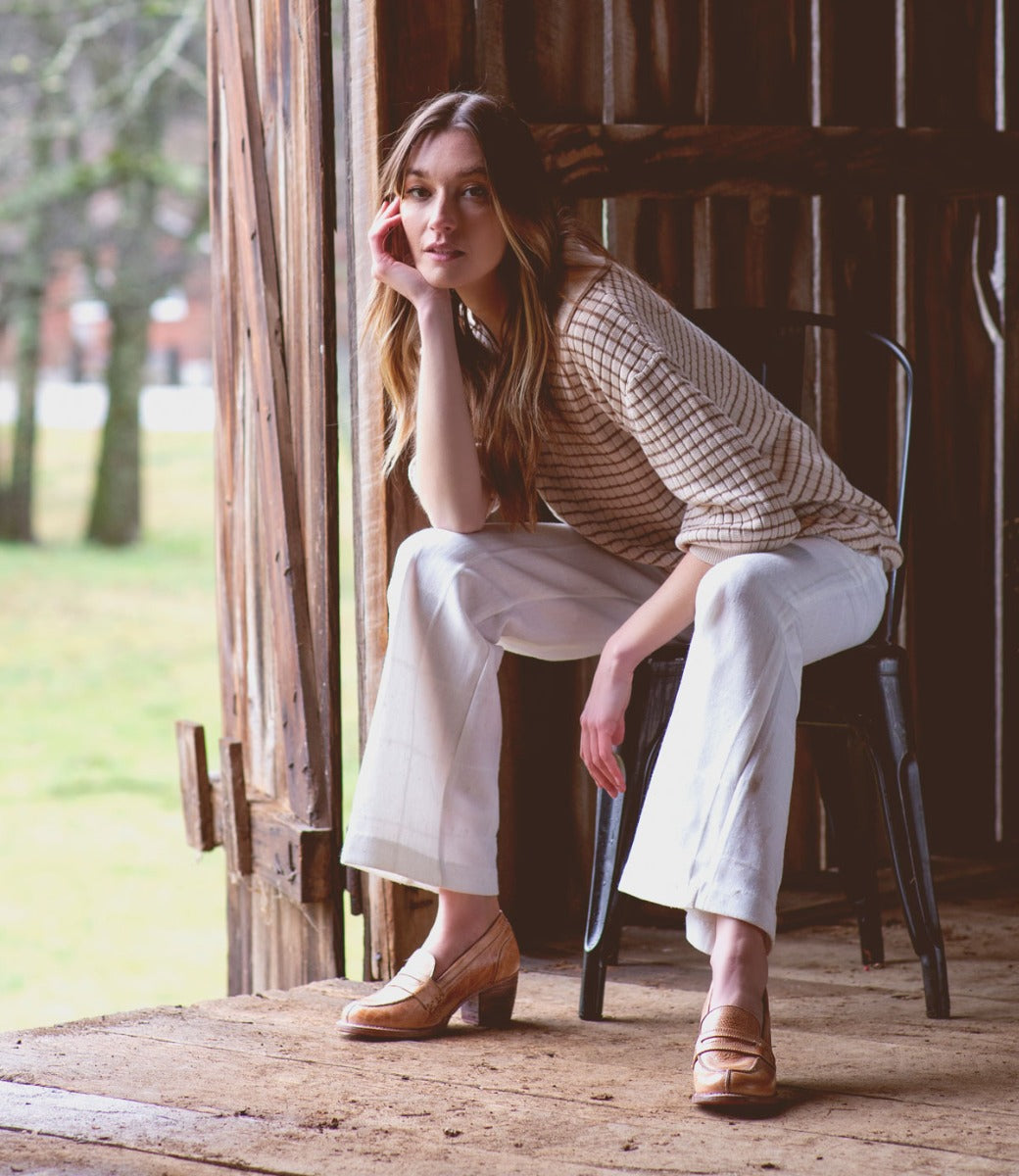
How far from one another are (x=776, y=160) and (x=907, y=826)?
1310mm

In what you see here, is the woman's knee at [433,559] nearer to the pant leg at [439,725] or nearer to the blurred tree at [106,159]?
the pant leg at [439,725]

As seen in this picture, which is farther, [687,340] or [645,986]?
[645,986]

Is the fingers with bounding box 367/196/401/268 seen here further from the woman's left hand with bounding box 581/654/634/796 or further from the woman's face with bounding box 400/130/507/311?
the woman's left hand with bounding box 581/654/634/796

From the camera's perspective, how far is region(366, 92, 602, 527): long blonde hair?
7.11 feet

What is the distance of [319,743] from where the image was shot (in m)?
2.87

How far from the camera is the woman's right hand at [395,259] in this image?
2258 millimetres

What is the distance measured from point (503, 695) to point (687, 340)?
0.89 metres

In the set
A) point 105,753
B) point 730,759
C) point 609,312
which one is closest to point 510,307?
point 609,312

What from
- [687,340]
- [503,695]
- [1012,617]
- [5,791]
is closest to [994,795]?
[1012,617]

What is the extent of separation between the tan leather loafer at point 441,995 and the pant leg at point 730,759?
0.33 metres

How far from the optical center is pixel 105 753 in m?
9.72

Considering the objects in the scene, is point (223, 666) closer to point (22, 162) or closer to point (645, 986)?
point (645, 986)

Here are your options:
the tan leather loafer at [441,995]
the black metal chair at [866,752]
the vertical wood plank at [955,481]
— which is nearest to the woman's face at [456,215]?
the black metal chair at [866,752]

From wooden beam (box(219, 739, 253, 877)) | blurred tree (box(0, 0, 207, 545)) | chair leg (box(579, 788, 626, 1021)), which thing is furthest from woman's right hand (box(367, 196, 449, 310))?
blurred tree (box(0, 0, 207, 545))
